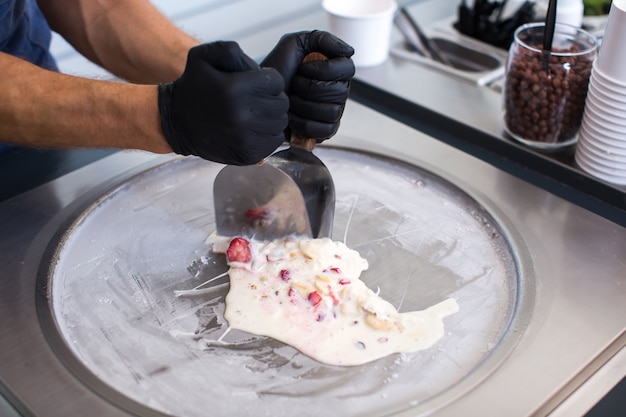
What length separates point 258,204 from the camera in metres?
1.09

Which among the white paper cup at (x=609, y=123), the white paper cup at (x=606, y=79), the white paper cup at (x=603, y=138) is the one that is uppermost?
the white paper cup at (x=606, y=79)

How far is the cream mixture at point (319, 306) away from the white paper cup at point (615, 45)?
497mm

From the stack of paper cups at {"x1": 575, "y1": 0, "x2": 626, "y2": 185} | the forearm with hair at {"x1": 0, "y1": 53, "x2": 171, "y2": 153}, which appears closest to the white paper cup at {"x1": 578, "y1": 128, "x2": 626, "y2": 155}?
the stack of paper cups at {"x1": 575, "y1": 0, "x2": 626, "y2": 185}

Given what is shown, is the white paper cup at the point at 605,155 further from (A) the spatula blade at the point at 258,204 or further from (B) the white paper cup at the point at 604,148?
(A) the spatula blade at the point at 258,204

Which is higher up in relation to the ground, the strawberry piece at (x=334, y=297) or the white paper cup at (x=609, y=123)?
the white paper cup at (x=609, y=123)

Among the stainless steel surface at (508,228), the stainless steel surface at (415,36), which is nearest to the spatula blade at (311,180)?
the stainless steel surface at (508,228)

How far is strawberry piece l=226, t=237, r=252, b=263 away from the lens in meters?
1.05

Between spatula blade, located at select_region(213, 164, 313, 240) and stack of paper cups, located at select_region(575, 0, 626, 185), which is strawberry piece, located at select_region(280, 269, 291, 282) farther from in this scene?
stack of paper cups, located at select_region(575, 0, 626, 185)

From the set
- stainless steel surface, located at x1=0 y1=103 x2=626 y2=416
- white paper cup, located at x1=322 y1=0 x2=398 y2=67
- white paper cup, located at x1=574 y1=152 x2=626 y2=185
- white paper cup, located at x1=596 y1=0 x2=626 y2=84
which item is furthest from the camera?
white paper cup, located at x1=322 y1=0 x2=398 y2=67

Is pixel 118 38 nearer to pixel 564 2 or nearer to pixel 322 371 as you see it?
pixel 322 371

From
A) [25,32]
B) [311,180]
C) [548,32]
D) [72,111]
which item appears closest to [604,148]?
[548,32]

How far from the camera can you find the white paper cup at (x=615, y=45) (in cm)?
108

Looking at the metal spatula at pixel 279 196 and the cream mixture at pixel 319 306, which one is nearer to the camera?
the cream mixture at pixel 319 306

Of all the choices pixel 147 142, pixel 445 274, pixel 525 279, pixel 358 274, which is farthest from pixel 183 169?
pixel 525 279
